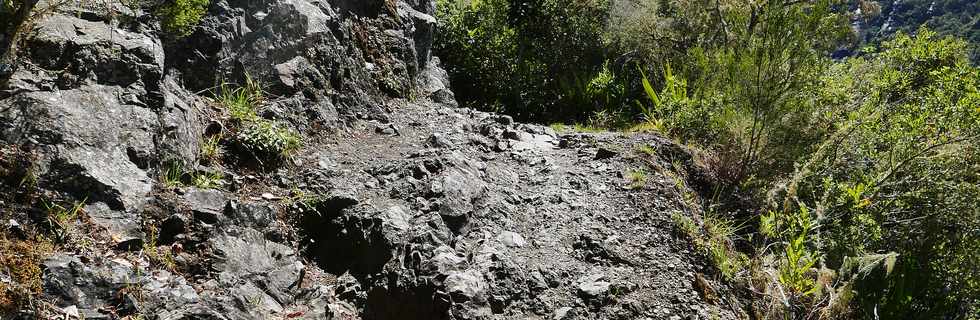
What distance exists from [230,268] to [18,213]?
1.01 m

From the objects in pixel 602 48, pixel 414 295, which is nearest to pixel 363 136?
pixel 414 295

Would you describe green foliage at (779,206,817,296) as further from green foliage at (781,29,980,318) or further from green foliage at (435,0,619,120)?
green foliage at (435,0,619,120)

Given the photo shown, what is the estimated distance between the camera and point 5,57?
3.30 metres

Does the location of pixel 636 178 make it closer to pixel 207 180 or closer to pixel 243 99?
pixel 243 99

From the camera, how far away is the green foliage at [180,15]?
4391 mm

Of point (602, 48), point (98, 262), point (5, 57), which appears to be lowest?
point (602, 48)

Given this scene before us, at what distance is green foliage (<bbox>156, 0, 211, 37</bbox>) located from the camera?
4.39 meters

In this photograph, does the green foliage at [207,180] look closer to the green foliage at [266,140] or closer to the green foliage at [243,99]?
the green foliage at [266,140]

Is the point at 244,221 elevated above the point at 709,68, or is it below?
below

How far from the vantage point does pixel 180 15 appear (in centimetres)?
441

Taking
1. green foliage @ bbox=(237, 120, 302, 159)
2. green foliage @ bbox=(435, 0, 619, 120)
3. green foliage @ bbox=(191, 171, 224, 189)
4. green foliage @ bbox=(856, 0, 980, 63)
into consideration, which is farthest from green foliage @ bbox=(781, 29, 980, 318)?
green foliage @ bbox=(856, 0, 980, 63)

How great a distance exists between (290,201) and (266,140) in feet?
2.08

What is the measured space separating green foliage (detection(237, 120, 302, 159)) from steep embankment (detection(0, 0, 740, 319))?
61 mm

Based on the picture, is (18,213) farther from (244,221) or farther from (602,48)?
(602,48)
